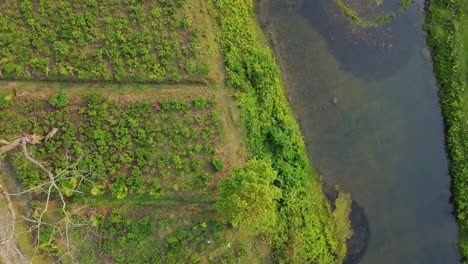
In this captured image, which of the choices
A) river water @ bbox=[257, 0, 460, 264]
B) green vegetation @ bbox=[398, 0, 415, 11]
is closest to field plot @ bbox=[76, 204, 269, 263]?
Result: river water @ bbox=[257, 0, 460, 264]

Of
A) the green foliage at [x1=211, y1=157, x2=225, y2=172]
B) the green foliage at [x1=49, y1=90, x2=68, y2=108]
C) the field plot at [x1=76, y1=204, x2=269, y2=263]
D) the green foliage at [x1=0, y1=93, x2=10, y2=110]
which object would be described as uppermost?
the green foliage at [x1=211, y1=157, x2=225, y2=172]

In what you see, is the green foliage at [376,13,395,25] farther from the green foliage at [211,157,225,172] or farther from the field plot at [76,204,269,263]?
the field plot at [76,204,269,263]

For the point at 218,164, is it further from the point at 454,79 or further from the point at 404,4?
the point at 404,4

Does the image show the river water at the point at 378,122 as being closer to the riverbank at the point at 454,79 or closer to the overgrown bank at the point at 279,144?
the riverbank at the point at 454,79

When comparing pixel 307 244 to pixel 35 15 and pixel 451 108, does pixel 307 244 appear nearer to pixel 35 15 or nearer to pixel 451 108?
pixel 451 108

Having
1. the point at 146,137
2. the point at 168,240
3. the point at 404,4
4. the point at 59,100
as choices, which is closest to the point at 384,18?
the point at 404,4

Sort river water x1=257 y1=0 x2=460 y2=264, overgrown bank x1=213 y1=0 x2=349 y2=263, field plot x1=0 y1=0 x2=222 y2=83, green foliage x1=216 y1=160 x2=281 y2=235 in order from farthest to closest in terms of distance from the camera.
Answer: river water x1=257 y1=0 x2=460 y2=264
overgrown bank x1=213 y1=0 x2=349 y2=263
field plot x1=0 y1=0 x2=222 y2=83
green foliage x1=216 y1=160 x2=281 y2=235

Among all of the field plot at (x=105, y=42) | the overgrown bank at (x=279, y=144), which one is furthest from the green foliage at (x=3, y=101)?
the overgrown bank at (x=279, y=144)
